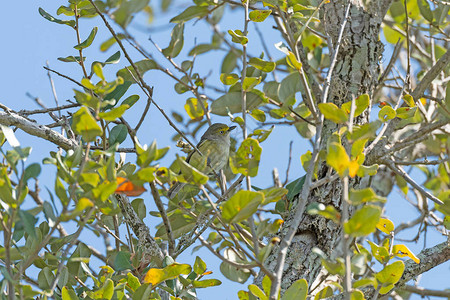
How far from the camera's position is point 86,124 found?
1.84 meters

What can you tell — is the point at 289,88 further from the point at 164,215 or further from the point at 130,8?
the point at 130,8

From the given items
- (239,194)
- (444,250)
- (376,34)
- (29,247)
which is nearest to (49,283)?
(29,247)

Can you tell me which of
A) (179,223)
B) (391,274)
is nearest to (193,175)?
(391,274)

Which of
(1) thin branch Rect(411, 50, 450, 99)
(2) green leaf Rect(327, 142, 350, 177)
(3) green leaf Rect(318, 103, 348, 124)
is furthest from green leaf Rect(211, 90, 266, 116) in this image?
(2) green leaf Rect(327, 142, 350, 177)

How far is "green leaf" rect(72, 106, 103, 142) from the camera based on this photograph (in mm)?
1820

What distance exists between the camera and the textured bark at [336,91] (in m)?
2.92

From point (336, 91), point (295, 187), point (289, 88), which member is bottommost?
point (295, 187)

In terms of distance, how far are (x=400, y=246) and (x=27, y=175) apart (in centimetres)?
157

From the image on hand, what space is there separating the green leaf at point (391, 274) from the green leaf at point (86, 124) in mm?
1247

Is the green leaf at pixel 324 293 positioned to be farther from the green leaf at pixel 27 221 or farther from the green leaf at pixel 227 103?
the green leaf at pixel 27 221

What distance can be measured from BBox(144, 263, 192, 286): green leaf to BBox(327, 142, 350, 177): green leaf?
0.82m

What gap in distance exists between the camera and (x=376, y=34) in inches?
148

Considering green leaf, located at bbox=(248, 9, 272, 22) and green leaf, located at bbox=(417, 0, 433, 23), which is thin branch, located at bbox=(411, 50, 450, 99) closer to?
green leaf, located at bbox=(417, 0, 433, 23)

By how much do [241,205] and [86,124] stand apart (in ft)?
1.86
